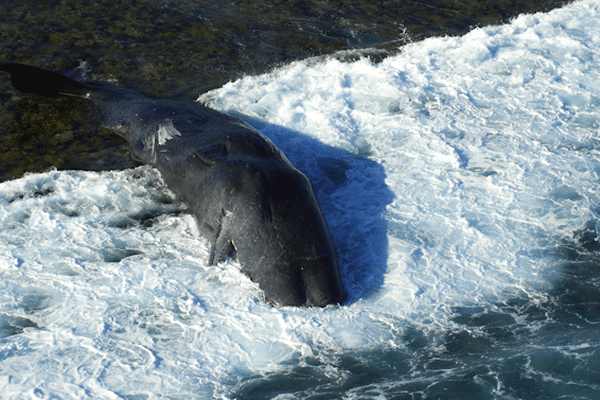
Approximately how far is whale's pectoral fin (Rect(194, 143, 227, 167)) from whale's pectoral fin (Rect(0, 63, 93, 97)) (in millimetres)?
3414

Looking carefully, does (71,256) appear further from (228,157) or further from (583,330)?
(583,330)

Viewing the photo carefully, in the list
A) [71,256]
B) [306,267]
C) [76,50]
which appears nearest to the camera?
[306,267]

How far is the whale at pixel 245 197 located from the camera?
600 cm

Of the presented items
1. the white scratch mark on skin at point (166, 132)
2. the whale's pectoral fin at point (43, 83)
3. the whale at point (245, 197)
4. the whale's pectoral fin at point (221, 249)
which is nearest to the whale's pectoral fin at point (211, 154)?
the whale at point (245, 197)

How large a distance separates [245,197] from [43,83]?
17.0 ft

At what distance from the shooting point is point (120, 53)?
11.0m

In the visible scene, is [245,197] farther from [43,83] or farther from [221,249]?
[43,83]

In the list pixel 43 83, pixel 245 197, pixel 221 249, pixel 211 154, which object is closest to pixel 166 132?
pixel 211 154

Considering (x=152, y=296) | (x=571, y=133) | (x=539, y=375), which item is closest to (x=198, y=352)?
(x=152, y=296)

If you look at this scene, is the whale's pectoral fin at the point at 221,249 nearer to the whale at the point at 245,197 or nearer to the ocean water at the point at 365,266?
the whale at the point at 245,197

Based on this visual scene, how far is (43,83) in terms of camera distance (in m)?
9.64

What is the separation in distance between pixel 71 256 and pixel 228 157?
82.6 inches

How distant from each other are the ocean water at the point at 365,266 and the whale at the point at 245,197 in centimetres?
22

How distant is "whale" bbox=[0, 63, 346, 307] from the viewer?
6.00 meters
